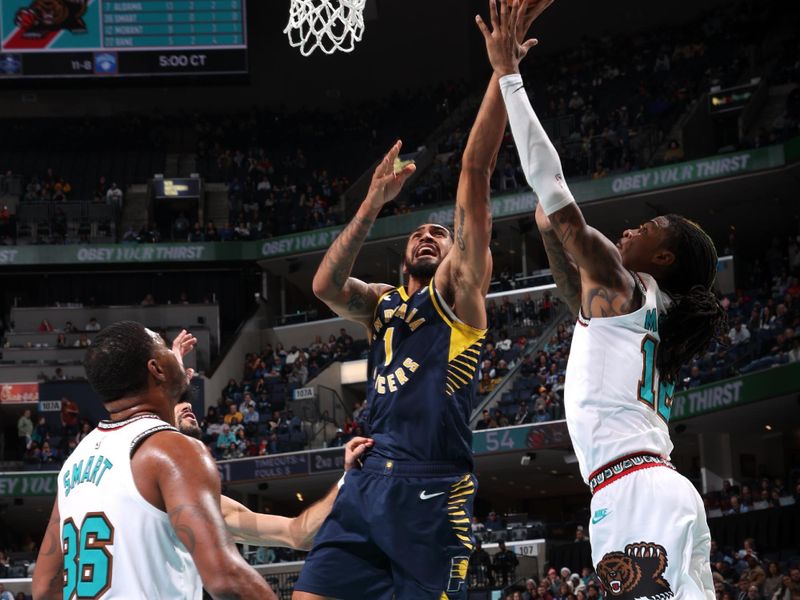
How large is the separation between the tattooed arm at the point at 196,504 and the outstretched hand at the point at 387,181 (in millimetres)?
2603

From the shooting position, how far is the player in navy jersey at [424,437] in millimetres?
5527

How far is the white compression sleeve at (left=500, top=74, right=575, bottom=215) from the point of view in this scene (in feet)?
15.9

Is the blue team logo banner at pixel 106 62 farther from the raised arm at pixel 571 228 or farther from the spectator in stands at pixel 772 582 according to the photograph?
the raised arm at pixel 571 228

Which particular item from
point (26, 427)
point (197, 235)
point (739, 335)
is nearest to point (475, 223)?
point (739, 335)

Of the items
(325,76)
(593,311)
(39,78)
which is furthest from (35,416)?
(593,311)

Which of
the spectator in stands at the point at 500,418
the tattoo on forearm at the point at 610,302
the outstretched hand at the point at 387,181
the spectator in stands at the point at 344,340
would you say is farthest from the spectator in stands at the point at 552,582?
the tattoo on forearm at the point at 610,302

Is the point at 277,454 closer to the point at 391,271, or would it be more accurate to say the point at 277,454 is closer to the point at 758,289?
the point at 391,271

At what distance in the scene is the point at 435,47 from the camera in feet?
139

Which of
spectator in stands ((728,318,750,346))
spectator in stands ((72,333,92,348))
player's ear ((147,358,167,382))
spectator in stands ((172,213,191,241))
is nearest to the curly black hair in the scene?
player's ear ((147,358,167,382))

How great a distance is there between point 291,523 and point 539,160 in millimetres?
2237

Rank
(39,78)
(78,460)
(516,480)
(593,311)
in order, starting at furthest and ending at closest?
1. (39,78)
2. (516,480)
3. (593,311)
4. (78,460)

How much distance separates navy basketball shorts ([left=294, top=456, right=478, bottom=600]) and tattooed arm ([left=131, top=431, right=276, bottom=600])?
191 cm

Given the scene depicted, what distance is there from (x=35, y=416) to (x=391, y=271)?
11.7 metres

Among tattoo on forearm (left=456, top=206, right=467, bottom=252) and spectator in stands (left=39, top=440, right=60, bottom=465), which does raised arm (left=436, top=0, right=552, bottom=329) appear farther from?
spectator in stands (left=39, top=440, right=60, bottom=465)
